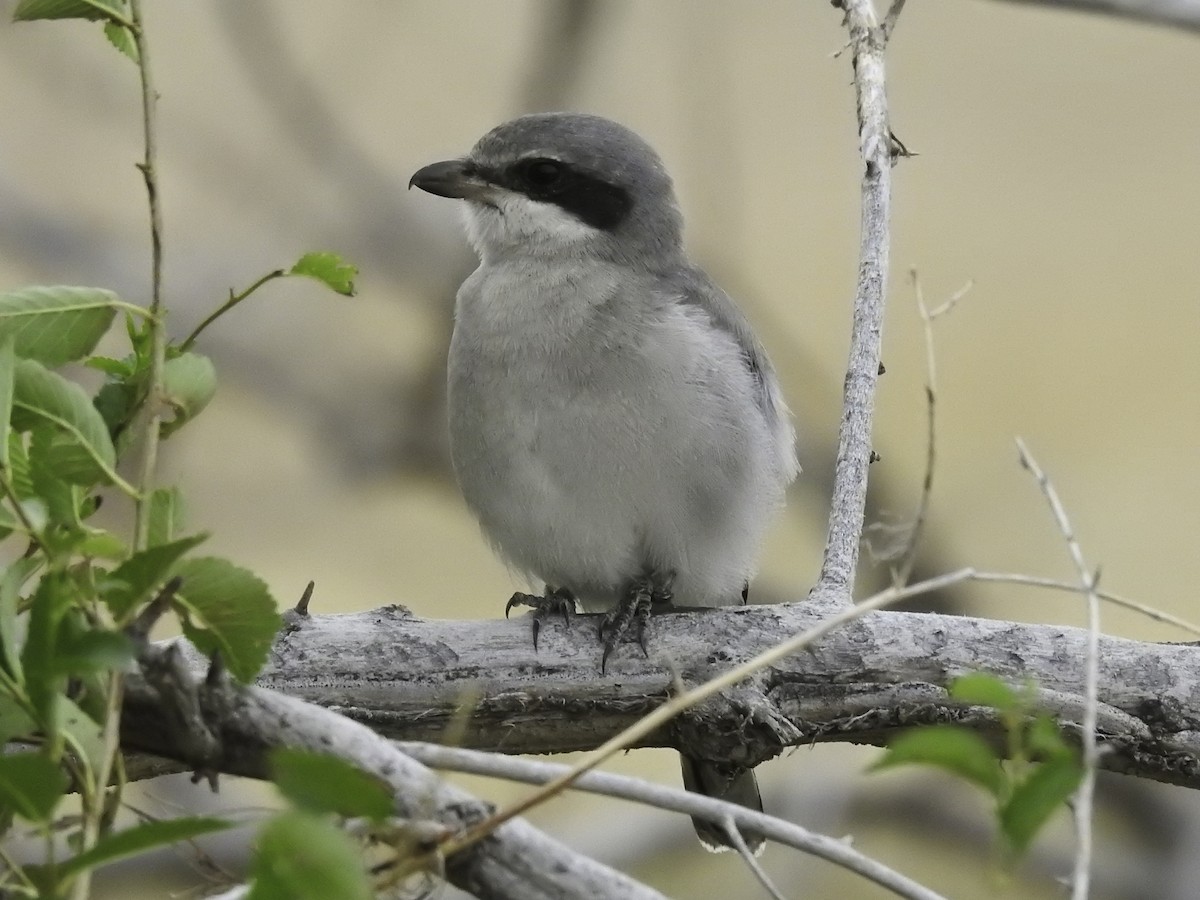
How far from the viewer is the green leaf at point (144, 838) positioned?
→ 0.73 metres

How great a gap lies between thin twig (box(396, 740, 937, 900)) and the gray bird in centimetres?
100

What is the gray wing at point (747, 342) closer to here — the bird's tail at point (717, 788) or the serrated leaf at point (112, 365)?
the bird's tail at point (717, 788)

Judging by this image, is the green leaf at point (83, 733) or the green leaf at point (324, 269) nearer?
the green leaf at point (83, 733)

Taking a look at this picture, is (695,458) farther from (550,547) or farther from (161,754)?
(161,754)

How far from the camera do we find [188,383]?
113 cm

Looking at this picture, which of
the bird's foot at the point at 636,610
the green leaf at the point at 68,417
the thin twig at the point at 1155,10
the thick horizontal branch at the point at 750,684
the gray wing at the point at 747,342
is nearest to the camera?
the green leaf at the point at 68,417

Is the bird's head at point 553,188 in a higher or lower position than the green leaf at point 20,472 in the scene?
higher

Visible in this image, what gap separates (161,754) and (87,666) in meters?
0.27

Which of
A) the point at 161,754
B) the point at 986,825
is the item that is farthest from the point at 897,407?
the point at 161,754

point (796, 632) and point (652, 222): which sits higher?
point (652, 222)

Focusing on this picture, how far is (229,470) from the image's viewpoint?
462 centimetres

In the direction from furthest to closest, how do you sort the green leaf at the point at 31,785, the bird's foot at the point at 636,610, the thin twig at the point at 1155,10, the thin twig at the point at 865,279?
the thin twig at the point at 1155,10
the thin twig at the point at 865,279
the bird's foot at the point at 636,610
the green leaf at the point at 31,785

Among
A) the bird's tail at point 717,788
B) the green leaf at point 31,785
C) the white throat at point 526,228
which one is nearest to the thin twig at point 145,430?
the green leaf at point 31,785

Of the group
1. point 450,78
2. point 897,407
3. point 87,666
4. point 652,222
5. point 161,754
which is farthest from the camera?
point 450,78
